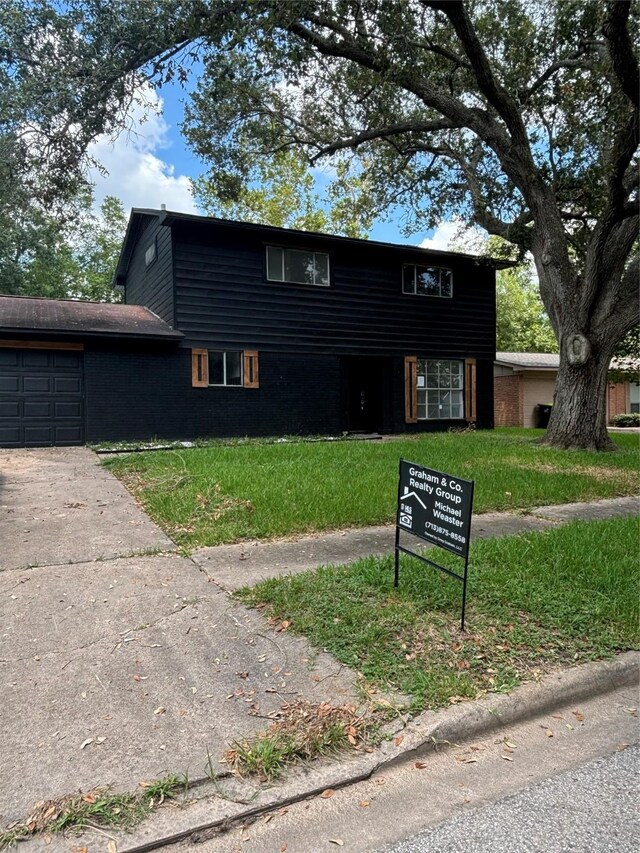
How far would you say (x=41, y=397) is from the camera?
12.1 m

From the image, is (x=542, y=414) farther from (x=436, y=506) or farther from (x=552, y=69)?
(x=436, y=506)

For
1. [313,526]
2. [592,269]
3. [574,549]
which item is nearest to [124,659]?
[313,526]

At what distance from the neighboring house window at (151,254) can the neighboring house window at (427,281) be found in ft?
23.2

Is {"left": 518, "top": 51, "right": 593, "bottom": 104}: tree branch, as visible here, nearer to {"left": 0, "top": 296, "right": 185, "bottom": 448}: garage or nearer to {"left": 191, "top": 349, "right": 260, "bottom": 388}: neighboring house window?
{"left": 191, "top": 349, "right": 260, "bottom": 388}: neighboring house window

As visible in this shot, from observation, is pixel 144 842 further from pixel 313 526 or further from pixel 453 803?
pixel 313 526

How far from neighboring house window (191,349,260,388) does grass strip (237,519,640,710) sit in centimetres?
979

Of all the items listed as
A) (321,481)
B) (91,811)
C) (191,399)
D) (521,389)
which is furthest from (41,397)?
(521,389)

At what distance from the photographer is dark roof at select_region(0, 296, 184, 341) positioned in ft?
38.6

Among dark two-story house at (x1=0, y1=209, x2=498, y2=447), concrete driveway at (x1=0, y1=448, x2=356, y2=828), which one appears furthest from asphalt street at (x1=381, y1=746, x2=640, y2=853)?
dark two-story house at (x1=0, y1=209, x2=498, y2=447)

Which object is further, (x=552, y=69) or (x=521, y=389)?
(x=521, y=389)

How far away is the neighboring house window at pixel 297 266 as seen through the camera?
14.3 metres

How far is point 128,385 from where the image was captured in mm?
12859

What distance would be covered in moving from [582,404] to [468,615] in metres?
9.43

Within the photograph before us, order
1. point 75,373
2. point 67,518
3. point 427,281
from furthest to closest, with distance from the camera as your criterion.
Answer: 1. point 427,281
2. point 75,373
3. point 67,518
